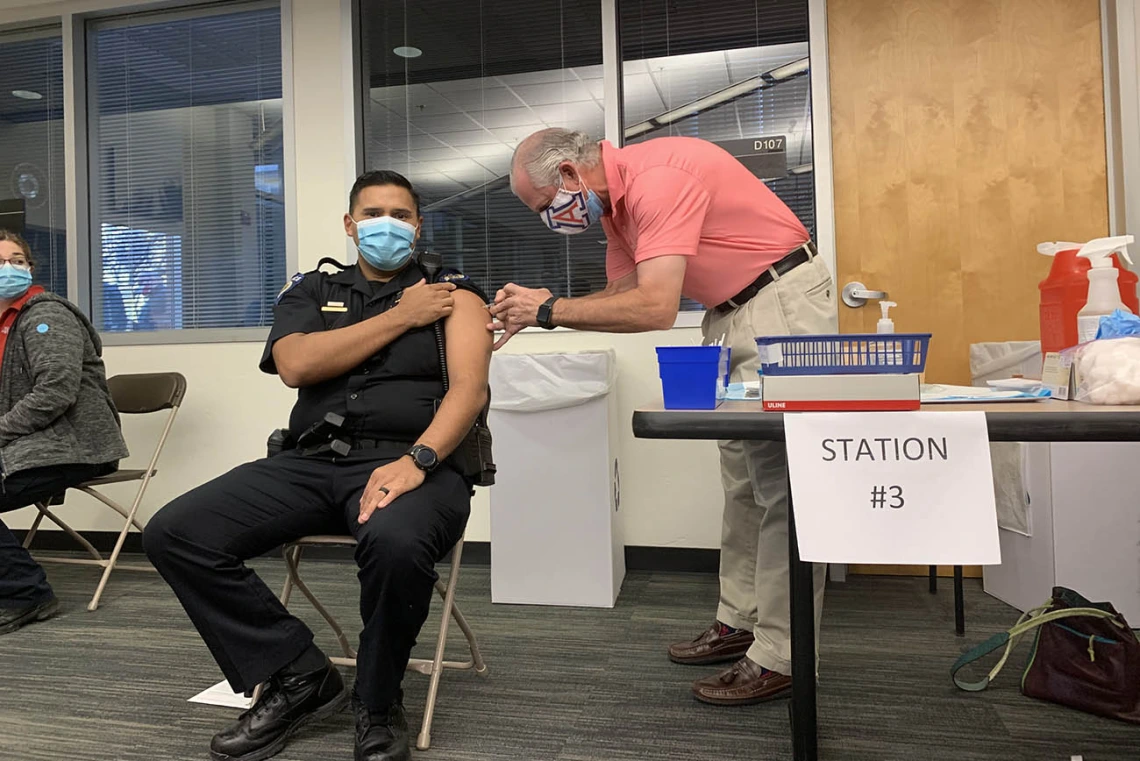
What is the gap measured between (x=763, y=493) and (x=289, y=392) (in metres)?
2.38

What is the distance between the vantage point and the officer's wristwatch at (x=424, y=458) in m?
1.59

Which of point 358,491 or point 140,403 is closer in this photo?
point 358,491

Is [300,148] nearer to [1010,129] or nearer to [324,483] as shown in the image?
[324,483]

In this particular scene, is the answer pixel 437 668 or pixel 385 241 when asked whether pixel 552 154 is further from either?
pixel 437 668

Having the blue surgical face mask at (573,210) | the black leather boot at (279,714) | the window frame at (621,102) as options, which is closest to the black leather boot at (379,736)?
the black leather boot at (279,714)

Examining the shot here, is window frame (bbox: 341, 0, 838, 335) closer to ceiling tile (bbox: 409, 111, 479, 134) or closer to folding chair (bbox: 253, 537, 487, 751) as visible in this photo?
ceiling tile (bbox: 409, 111, 479, 134)

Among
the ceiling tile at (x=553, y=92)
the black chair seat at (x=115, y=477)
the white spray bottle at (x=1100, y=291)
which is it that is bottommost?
the black chair seat at (x=115, y=477)

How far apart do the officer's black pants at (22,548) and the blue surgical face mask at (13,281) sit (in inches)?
24.9

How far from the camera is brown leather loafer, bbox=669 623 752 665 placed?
202 cm

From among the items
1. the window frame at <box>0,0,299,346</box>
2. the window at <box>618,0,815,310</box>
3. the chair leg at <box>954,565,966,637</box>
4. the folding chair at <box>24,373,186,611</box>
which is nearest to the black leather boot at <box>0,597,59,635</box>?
the folding chair at <box>24,373,186,611</box>

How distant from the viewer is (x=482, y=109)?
3.28 m

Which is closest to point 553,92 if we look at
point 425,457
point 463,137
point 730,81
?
point 463,137

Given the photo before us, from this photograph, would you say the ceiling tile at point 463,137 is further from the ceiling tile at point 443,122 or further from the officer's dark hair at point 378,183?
the officer's dark hair at point 378,183

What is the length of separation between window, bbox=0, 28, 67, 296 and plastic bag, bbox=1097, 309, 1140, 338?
417 centimetres
